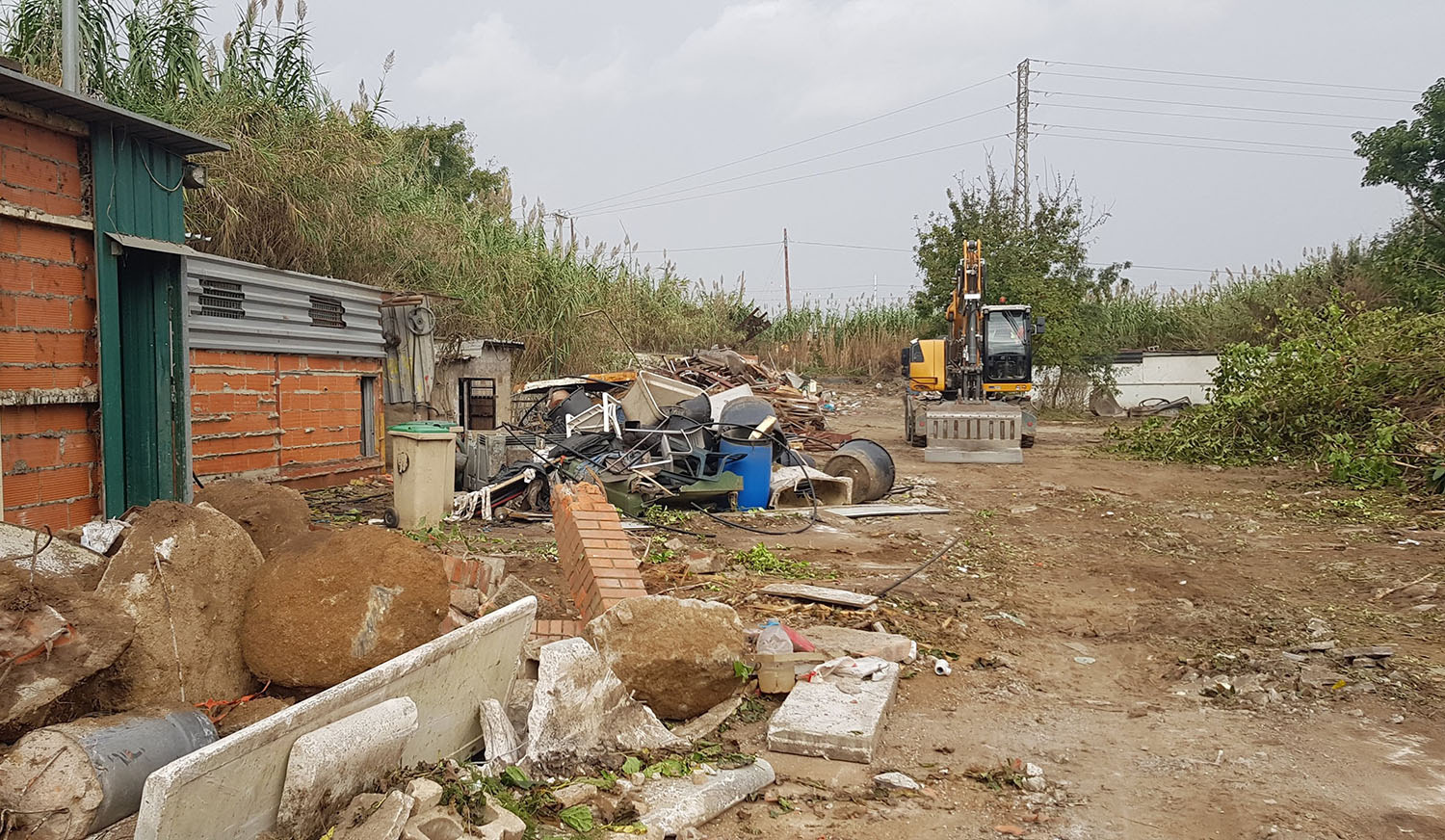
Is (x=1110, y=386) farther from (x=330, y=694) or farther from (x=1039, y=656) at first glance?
(x=330, y=694)

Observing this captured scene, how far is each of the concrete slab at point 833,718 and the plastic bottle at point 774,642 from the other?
0.99 feet

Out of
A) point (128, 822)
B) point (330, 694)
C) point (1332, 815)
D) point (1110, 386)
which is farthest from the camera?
point (1110, 386)

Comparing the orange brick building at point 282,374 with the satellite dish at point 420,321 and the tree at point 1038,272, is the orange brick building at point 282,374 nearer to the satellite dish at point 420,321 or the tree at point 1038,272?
the satellite dish at point 420,321

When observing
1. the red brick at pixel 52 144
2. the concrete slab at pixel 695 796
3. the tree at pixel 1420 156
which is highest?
the tree at pixel 1420 156

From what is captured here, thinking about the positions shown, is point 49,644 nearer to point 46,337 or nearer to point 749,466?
point 46,337

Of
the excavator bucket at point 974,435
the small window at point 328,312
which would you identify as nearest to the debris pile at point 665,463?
the small window at point 328,312

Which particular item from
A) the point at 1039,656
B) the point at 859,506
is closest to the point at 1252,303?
the point at 859,506

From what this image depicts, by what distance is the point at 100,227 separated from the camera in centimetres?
656

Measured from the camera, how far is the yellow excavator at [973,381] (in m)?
16.6

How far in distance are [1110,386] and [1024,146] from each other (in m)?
12.1

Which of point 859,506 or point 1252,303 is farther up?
point 1252,303

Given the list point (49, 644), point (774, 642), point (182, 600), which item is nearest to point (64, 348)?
point (182, 600)

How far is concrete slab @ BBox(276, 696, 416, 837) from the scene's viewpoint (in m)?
2.94

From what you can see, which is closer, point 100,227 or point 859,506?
point 100,227
